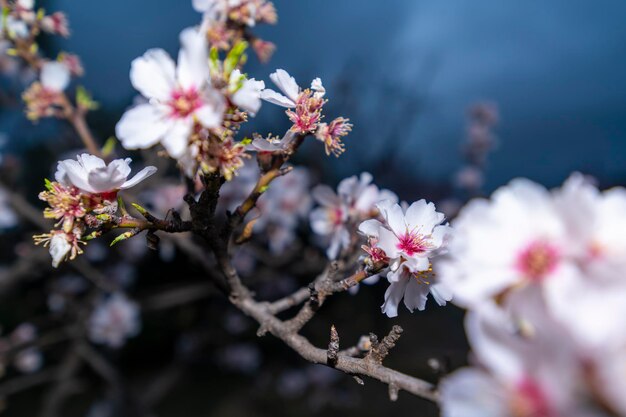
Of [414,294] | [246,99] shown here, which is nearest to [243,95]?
[246,99]

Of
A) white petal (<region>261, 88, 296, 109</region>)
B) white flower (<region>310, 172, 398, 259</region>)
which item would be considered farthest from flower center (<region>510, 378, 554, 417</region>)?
white flower (<region>310, 172, 398, 259</region>)

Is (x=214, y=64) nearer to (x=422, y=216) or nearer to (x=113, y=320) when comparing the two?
(x=422, y=216)

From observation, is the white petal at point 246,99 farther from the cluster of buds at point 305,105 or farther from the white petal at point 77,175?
the white petal at point 77,175

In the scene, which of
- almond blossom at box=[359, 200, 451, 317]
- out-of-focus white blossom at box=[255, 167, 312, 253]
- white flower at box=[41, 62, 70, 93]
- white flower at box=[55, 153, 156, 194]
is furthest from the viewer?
out-of-focus white blossom at box=[255, 167, 312, 253]

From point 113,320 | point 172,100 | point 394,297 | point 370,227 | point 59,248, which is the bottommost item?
point 113,320

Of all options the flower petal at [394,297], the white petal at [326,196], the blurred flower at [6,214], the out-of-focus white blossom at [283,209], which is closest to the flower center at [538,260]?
the flower petal at [394,297]

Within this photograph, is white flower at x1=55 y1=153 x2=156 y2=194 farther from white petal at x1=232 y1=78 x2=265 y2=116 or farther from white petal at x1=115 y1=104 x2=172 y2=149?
white petal at x1=232 y1=78 x2=265 y2=116

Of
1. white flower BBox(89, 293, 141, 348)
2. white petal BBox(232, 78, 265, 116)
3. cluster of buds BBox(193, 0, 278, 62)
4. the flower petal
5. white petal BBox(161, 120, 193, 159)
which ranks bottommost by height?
white flower BBox(89, 293, 141, 348)
